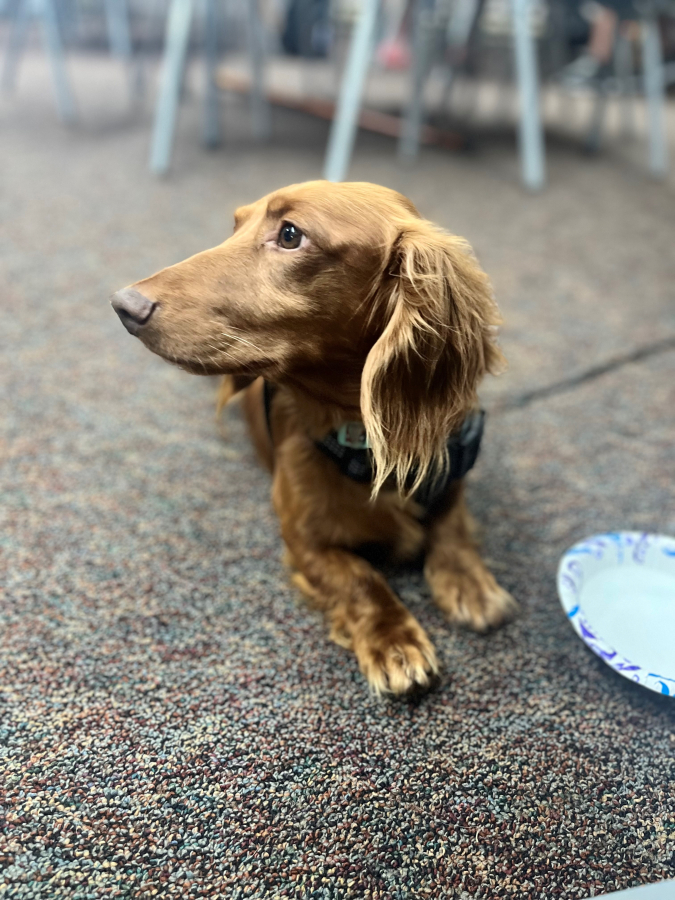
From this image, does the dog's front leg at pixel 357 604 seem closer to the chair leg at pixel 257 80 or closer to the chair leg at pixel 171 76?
the chair leg at pixel 171 76

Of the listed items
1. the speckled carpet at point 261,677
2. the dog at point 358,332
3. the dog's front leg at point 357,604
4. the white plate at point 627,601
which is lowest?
the speckled carpet at point 261,677

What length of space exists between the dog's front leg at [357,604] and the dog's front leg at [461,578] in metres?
0.08

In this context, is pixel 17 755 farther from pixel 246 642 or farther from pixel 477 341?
pixel 477 341

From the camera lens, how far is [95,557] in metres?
1.16

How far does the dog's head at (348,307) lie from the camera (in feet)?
2.76

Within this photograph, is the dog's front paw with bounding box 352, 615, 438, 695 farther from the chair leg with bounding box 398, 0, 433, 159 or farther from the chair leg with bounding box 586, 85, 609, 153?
the chair leg with bounding box 586, 85, 609, 153

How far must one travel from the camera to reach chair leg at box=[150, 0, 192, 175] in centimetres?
283

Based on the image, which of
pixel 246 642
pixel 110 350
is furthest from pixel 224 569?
pixel 110 350

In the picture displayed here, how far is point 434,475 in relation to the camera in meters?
1.03

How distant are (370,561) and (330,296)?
497mm

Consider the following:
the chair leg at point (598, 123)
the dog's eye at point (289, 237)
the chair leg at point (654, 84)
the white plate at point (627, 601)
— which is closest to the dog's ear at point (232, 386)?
the dog's eye at point (289, 237)

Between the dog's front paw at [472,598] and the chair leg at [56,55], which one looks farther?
the chair leg at [56,55]

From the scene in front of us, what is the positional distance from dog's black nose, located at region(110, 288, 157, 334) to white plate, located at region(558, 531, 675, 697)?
0.68 meters

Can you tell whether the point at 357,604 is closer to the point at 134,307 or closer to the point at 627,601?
the point at 627,601
